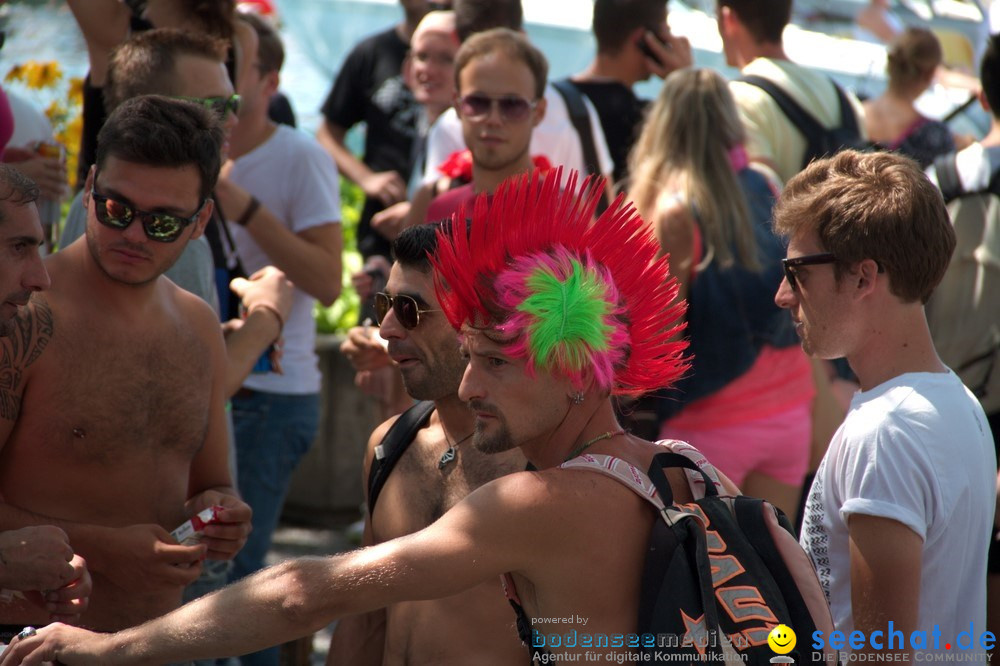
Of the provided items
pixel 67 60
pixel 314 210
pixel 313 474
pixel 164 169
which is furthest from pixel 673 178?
pixel 67 60

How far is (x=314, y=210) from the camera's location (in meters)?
4.59

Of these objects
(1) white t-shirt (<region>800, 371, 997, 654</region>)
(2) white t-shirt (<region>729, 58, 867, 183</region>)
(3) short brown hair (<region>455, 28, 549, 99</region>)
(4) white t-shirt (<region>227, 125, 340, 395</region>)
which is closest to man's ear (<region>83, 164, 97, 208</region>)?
(4) white t-shirt (<region>227, 125, 340, 395</region>)

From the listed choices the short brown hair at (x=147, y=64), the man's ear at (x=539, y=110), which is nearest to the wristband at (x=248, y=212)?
the short brown hair at (x=147, y=64)

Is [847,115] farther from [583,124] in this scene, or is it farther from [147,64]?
[147,64]

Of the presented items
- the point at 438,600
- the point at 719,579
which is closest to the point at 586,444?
the point at 719,579

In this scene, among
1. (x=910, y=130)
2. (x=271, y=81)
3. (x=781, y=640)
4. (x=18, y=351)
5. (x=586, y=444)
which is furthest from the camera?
(x=910, y=130)

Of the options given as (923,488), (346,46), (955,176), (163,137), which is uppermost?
(163,137)

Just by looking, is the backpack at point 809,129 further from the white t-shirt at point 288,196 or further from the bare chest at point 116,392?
the bare chest at point 116,392

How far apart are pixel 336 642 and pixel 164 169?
135 centimetres

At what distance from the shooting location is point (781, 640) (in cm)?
207

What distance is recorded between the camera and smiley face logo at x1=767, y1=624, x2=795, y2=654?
207 centimetres

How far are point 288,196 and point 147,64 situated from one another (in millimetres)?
978

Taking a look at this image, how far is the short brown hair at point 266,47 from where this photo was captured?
5.09 m

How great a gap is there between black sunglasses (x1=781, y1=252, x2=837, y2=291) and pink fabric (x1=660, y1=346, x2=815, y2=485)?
1699 millimetres
